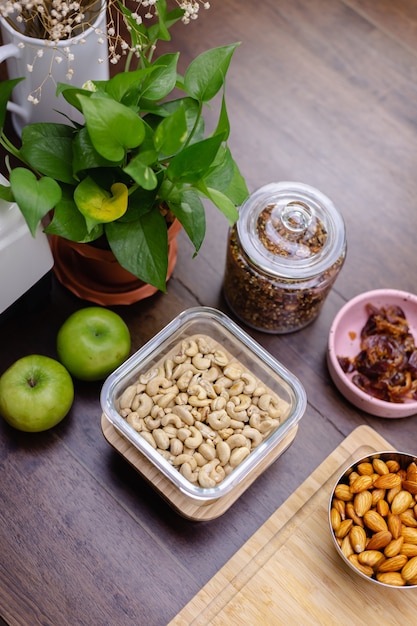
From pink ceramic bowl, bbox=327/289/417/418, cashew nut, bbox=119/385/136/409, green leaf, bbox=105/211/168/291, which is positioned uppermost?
green leaf, bbox=105/211/168/291

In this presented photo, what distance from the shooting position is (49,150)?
0.80 m

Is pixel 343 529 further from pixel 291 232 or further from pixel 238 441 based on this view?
pixel 291 232

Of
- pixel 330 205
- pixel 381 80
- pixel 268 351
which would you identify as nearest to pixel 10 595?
pixel 268 351

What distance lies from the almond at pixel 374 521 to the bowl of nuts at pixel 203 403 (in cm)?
12

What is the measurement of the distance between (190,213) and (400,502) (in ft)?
1.28

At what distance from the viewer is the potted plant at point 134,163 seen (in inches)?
28.2

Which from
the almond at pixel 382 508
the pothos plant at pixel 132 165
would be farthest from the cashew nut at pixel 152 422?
the almond at pixel 382 508

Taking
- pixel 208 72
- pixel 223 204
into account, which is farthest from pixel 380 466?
pixel 208 72

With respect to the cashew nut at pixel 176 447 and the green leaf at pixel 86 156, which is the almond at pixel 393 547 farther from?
the green leaf at pixel 86 156

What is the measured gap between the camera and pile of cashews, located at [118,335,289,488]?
0.86m

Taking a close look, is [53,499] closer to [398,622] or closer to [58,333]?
[58,333]

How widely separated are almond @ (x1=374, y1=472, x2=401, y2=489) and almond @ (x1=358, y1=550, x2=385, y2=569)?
0.07m

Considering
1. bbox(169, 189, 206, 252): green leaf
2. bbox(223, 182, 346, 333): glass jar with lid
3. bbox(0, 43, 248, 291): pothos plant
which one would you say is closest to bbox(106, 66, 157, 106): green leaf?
bbox(0, 43, 248, 291): pothos plant

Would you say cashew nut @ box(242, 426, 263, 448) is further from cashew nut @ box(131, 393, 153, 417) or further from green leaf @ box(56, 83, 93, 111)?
green leaf @ box(56, 83, 93, 111)
